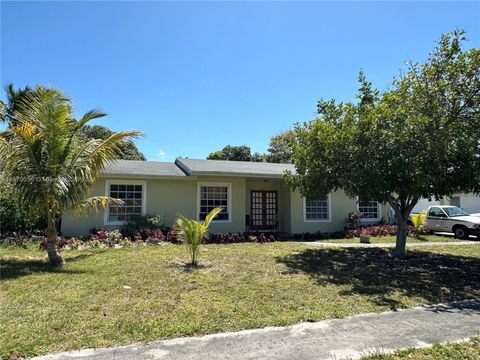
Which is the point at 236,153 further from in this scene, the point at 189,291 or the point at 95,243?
the point at 189,291

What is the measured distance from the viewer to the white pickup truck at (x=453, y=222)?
1677 cm

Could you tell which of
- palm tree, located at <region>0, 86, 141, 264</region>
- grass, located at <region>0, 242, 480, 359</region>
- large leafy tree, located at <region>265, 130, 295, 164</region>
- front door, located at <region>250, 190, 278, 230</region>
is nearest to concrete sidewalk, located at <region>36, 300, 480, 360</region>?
grass, located at <region>0, 242, 480, 359</region>

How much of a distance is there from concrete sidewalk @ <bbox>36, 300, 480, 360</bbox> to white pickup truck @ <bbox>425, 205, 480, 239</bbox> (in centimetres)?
1346

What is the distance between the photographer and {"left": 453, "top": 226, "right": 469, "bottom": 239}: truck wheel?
16981 mm

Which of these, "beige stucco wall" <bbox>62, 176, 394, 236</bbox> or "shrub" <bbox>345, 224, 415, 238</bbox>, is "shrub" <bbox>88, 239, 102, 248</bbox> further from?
"shrub" <bbox>345, 224, 415, 238</bbox>

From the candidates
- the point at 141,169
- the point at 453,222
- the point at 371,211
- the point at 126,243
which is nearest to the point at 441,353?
the point at 126,243

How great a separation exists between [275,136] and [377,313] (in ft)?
121

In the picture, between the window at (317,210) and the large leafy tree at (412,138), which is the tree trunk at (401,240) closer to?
the large leafy tree at (412,138)

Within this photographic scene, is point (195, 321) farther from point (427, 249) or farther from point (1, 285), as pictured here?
point (427, 249)

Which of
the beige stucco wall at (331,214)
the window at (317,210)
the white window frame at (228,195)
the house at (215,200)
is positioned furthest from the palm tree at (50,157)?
the window at (317,210)

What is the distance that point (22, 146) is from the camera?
8617 mm

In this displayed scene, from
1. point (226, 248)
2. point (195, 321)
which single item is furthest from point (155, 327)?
point (226, 248)

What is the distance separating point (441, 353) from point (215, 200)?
12418 mm

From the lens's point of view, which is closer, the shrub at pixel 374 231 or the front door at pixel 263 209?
the shrub at pixel 374 231
